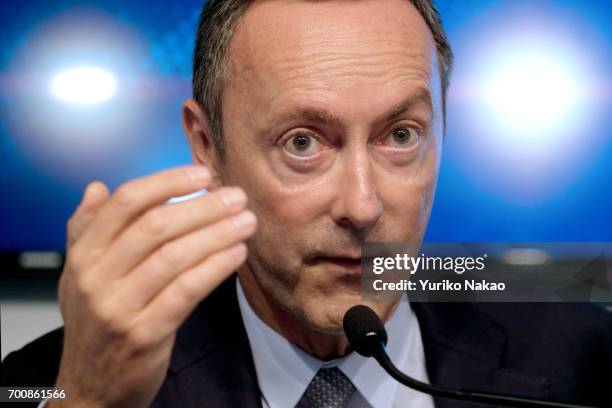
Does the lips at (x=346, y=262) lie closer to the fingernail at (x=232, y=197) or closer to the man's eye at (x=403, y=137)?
the man's eye at (x=403, y=137)

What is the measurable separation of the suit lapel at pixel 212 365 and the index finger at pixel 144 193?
1.77 feet

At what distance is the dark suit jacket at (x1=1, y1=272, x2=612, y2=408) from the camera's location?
1.31m

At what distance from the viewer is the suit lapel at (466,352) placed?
1.34 metres

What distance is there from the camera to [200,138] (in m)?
1.43

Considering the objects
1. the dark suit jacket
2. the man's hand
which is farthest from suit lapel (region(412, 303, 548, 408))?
the man's hand

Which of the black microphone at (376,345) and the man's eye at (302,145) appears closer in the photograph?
the black microphone at (376,345)

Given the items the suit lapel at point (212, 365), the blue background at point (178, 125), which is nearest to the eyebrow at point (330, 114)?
the suit lapel at point (212, 365)

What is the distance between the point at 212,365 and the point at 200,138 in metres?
0.43

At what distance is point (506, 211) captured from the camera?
1.89 m

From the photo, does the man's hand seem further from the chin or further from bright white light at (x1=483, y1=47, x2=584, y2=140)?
bright white light at (x1=483, y1=47, x2=584, y2=140)

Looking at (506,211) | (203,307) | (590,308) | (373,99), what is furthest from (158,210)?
(506,211)

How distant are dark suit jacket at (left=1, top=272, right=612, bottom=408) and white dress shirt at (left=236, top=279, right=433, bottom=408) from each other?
2 cm

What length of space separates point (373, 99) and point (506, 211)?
2.78 ft

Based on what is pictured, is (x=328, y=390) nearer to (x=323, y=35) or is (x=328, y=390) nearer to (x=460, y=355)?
(x=460, y=355)
